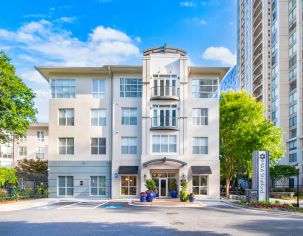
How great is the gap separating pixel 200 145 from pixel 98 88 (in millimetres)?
12507

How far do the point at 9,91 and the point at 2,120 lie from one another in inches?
101

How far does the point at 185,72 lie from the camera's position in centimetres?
3338

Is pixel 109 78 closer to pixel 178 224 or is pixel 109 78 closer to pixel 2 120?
pixel 2 120

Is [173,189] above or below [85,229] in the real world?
below

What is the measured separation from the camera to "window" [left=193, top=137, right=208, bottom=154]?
109 ft

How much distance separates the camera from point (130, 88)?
113 ft

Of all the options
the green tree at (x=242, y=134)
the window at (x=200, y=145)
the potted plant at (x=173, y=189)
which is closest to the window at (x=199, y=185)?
the potted plant at (x=173, y=189)

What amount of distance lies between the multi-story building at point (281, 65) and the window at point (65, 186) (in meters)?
40.7

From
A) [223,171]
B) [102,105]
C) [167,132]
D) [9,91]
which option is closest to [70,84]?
[102,105]

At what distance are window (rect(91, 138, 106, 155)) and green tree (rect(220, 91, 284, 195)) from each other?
1389 centimetres

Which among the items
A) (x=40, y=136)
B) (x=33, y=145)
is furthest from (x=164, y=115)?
(x=33, y=145)

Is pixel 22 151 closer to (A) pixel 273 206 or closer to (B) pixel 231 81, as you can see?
(A) pixel 273 206

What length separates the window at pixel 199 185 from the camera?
32.8 metres

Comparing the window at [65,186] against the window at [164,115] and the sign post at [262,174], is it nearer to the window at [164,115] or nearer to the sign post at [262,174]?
the window at [164,115]
